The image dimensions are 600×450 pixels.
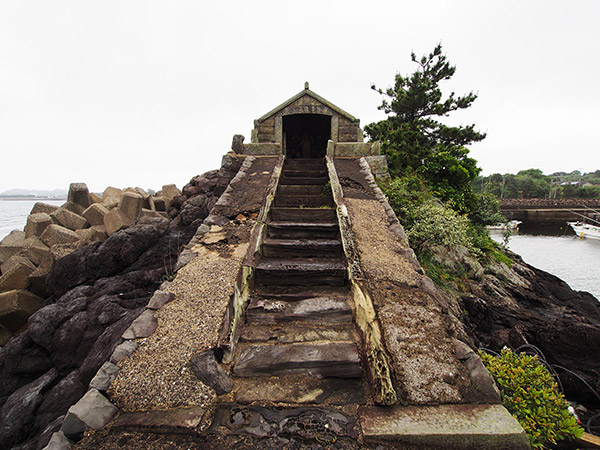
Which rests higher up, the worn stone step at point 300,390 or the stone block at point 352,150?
the stone block at point 352,150

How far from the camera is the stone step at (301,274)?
389 centimetres

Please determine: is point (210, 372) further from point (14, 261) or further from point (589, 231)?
point (589, 231)

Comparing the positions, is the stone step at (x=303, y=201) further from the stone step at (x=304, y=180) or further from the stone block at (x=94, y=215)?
the stone block at (x=94, y=215)

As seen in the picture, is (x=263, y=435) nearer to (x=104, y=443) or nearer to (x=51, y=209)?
(x=104, y=443)

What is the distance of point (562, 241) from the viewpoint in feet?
89.6

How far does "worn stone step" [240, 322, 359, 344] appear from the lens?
3.06 meters

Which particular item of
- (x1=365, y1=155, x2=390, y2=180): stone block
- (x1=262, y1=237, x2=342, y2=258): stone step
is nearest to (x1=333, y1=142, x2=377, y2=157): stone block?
(x1=365, y1=155, x2=390, y2=180): stone block

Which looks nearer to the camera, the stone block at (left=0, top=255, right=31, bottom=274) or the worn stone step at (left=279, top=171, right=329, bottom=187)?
the worn stone step at (left=279, top=171, right=329, bottom=187)

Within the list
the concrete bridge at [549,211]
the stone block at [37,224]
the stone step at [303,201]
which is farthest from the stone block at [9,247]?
the concrete bridge at [549,211]

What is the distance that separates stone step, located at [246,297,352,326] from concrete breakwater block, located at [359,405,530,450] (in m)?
1.23

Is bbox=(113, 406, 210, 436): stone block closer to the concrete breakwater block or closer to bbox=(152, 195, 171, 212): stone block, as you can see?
the concrete breakwater block

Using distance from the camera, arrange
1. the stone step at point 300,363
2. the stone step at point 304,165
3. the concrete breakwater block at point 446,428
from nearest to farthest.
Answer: the concrete breakwater block at point 446,428 → the stone step at point 300,363 → the stone step at point 304,165

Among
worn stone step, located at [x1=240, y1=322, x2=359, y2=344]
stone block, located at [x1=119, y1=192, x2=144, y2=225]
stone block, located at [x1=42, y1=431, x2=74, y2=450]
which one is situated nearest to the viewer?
stone block, located at [x1=42, y1=431, x2=74, y2=450]

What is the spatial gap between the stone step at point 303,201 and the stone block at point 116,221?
6.41 m
